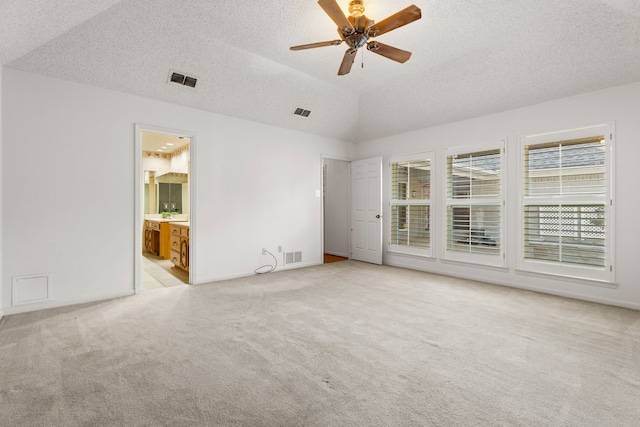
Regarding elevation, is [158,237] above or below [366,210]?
below

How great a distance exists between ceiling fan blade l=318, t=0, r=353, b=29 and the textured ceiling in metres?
0.53

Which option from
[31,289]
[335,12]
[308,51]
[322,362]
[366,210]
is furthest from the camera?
[366,210]

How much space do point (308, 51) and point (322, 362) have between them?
352 cm

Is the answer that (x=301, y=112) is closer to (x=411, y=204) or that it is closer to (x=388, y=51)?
(x=388, y=51)

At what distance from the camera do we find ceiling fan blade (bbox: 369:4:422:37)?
2.49m

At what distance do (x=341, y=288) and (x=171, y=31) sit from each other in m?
3.74

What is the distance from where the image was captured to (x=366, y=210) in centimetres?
643

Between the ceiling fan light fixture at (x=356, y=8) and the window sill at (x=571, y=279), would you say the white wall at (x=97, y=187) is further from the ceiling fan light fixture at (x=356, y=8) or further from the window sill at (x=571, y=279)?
the window sill at (x=571, y=279)

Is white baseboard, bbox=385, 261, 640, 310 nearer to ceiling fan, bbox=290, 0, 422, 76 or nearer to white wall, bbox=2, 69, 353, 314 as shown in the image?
white wall, bbox=2, 69, 353, 314

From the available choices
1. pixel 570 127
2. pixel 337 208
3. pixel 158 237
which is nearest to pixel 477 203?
pixel 570 127

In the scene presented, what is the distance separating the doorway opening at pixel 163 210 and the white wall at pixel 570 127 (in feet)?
13.7

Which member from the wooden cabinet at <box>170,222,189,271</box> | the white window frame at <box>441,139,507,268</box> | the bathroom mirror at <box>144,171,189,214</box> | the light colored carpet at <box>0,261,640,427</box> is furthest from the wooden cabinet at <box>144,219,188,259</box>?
the white window frame at <box>441,139,507,268</box>

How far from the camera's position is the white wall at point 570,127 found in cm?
365

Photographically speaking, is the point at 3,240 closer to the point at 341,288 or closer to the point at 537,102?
the point at 341,288
